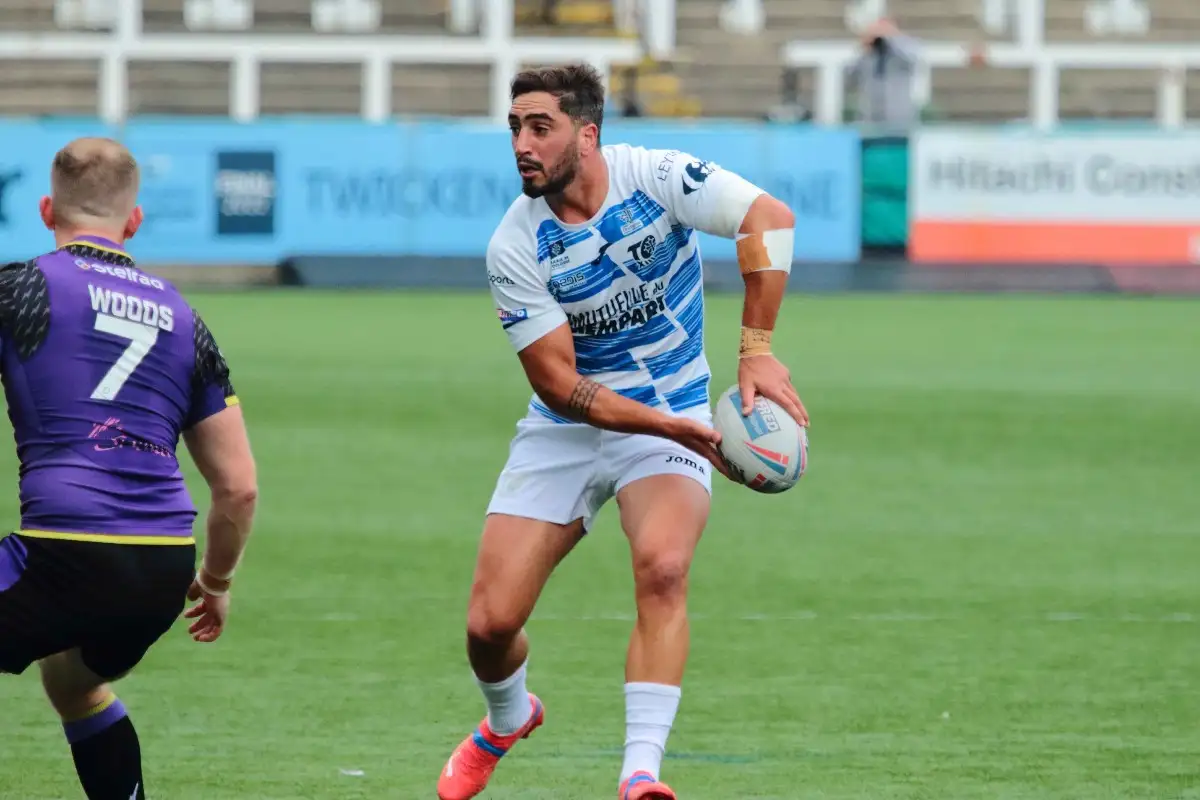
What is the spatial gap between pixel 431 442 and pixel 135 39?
2117 centimetres

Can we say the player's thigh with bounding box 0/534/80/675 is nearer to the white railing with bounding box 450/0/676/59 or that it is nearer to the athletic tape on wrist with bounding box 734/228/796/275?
the athletic tape on wrist with bounding box 734/228/796/275

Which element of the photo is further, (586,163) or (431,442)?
(431,442)

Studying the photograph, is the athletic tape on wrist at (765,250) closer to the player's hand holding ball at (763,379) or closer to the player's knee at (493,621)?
the player's hand holding ball at (763,379)

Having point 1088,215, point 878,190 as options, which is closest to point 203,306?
point 878,190

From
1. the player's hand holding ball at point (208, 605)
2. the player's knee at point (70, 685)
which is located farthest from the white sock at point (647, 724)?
the player's knee at point (70, 685)

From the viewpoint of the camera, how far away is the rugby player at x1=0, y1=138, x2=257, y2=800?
17.1ft

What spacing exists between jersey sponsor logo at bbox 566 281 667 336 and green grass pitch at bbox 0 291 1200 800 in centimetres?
139

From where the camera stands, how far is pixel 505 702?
6.86 meters

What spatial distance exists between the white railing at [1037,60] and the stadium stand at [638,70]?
8cm

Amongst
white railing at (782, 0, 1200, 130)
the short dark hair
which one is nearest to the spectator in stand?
white railing at (782, 0, 1200, 130)

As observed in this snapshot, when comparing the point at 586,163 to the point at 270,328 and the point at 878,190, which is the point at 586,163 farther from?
the point at 878,190

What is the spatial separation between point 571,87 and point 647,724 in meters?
1.84

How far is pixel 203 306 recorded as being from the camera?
2277 cm

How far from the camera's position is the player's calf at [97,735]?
18.2 feet
